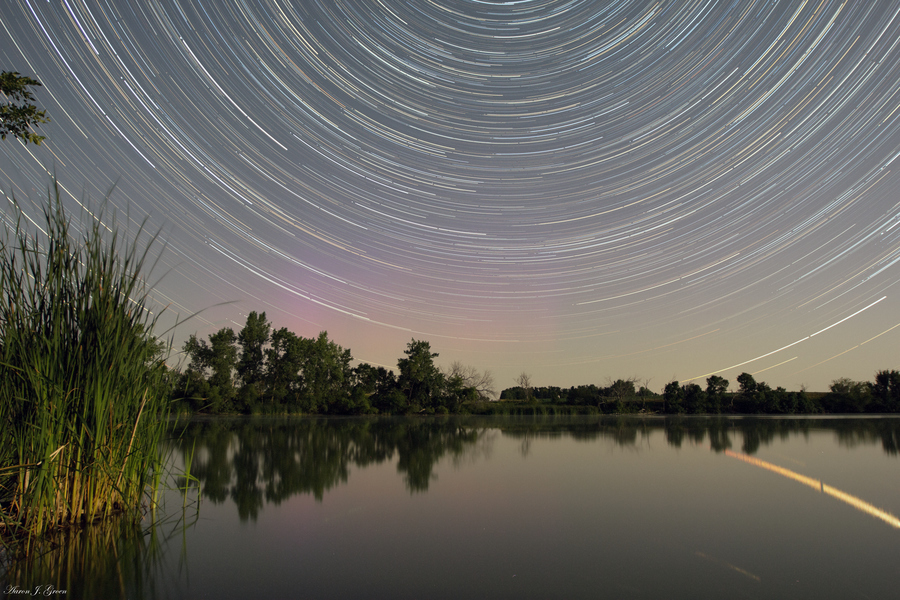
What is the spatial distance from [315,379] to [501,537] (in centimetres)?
5245

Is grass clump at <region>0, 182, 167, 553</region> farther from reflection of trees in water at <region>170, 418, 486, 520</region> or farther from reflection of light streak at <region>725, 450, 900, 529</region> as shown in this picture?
reflection of light streak at <region>725, 450, 900, 529</region>

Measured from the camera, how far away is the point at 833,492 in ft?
28.3

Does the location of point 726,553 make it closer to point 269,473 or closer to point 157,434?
point 157,434

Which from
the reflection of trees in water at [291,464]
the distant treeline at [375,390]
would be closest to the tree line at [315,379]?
the distant treeline at [375,390]

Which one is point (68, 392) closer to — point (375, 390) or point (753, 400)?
point (375, 390)

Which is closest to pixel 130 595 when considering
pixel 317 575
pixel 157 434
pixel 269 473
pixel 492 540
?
pixel 317 575

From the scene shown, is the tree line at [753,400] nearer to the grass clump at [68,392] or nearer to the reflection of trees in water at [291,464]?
the reflection of trees in water at [291,464]

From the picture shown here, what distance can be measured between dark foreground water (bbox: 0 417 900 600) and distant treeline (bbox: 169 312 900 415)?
4294 cm

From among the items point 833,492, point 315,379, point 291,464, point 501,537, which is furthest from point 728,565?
point 315,379

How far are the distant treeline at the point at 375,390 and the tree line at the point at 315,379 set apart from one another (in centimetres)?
10

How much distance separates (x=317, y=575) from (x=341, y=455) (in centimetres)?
967

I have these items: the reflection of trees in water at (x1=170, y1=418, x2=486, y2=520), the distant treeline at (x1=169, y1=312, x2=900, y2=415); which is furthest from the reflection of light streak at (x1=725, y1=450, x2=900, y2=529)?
the distant treeline at (x1=169, y1=312, x2=900, y2=415)

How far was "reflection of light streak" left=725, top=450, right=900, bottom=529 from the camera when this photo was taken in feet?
22.3

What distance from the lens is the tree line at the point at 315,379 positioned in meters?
51.0
